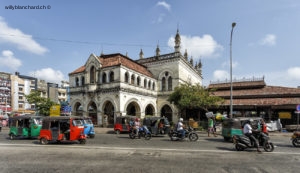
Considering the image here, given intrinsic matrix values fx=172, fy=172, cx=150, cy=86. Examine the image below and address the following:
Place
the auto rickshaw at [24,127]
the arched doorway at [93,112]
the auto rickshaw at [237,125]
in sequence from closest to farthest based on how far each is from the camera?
the auto rickshaw at [237,125] → the auto rickshaw at [24,127] → the arched doorway at [93,112]

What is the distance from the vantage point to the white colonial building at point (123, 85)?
24.5 m

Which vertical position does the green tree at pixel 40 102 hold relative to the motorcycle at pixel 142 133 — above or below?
above

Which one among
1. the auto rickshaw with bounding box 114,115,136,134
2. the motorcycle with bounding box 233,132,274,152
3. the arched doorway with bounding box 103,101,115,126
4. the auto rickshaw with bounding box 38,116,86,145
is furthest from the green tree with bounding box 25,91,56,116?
the motorcycle with bounding box 233,132,274,152

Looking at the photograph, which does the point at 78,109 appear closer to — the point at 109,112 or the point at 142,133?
the point at 109,112

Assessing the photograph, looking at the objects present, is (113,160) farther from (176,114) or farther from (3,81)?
(3,81)

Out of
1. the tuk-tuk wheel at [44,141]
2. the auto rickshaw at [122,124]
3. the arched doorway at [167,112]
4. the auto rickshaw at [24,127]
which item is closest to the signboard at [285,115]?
the arched doorway at [167,112]

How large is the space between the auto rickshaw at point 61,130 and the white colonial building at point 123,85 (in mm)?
12049

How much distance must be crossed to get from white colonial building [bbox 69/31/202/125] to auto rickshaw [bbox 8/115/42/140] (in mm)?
10532

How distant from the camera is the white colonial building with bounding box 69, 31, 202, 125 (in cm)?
2448

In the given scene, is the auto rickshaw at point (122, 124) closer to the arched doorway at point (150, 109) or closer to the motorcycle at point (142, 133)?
the motorcycle at point (142, 133)

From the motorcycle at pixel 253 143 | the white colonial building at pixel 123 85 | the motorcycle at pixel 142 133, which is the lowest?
the motorcycle at pixel 142 133

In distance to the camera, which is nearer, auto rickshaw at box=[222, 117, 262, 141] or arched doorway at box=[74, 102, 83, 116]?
auto rickshaw at box=[222, 117, 262, 141]

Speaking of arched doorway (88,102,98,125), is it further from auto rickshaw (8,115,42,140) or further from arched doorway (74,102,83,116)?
auto rickshaw (8,115,42,140)

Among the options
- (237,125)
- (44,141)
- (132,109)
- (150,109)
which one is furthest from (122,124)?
(150,109)
